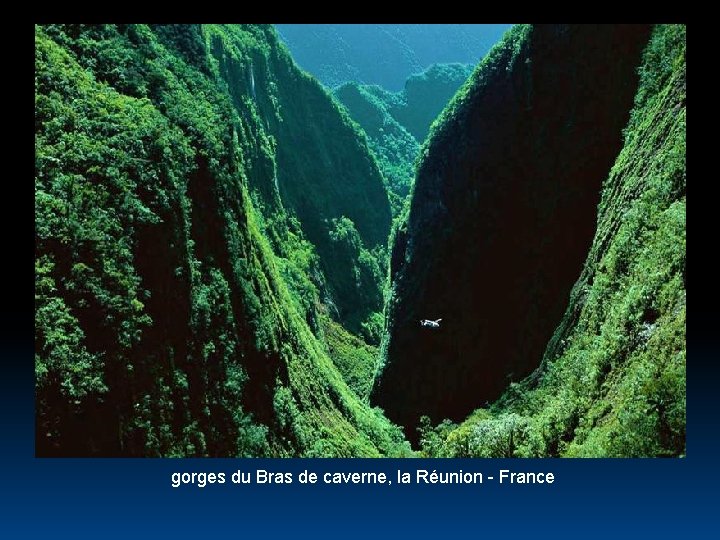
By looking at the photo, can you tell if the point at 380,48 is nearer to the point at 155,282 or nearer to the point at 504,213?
the point at 504,213

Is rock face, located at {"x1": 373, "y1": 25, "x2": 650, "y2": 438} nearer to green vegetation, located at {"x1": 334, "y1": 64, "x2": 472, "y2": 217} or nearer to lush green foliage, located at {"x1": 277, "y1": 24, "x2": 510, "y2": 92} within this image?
green vegetation, located at {"x1": 334, "y1": 64, "x2": 472, "y2": 217}

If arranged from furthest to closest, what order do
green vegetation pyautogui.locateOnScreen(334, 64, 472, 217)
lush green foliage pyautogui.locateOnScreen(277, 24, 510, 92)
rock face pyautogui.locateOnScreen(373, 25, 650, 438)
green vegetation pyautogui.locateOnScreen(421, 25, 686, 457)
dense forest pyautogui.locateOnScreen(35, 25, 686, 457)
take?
lush green foliage pyautogui.locateOnScreen(277, 24, 510, 92)
green vegetation pyautogui.locateOnScreen(334, 64, 472, 217)
rock face pyautogui.locateOnScreen(373, 25, 650, 438)
dense forest pyautogui.locateOnScreen(35, 25, 686, 457)
green vegetation pyautogui.locateOnScreen(421, 25, 686, 457)

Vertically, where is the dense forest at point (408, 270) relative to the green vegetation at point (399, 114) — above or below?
below

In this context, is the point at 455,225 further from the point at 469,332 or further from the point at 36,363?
the point at 36,363

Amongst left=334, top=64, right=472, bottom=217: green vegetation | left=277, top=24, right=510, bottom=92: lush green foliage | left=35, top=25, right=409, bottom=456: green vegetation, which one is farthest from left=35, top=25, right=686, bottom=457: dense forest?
left=277, top=24, right=510, bottom=92: lush green foliage

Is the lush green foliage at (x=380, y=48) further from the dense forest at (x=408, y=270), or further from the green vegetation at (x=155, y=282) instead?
the green vegetation at (x=155, y=282)

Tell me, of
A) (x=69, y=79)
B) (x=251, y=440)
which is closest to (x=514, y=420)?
(x=251, y=440)

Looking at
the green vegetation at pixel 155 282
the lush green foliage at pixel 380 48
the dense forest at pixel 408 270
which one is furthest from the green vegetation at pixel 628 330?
the lush green foliage at pixel 380 48
